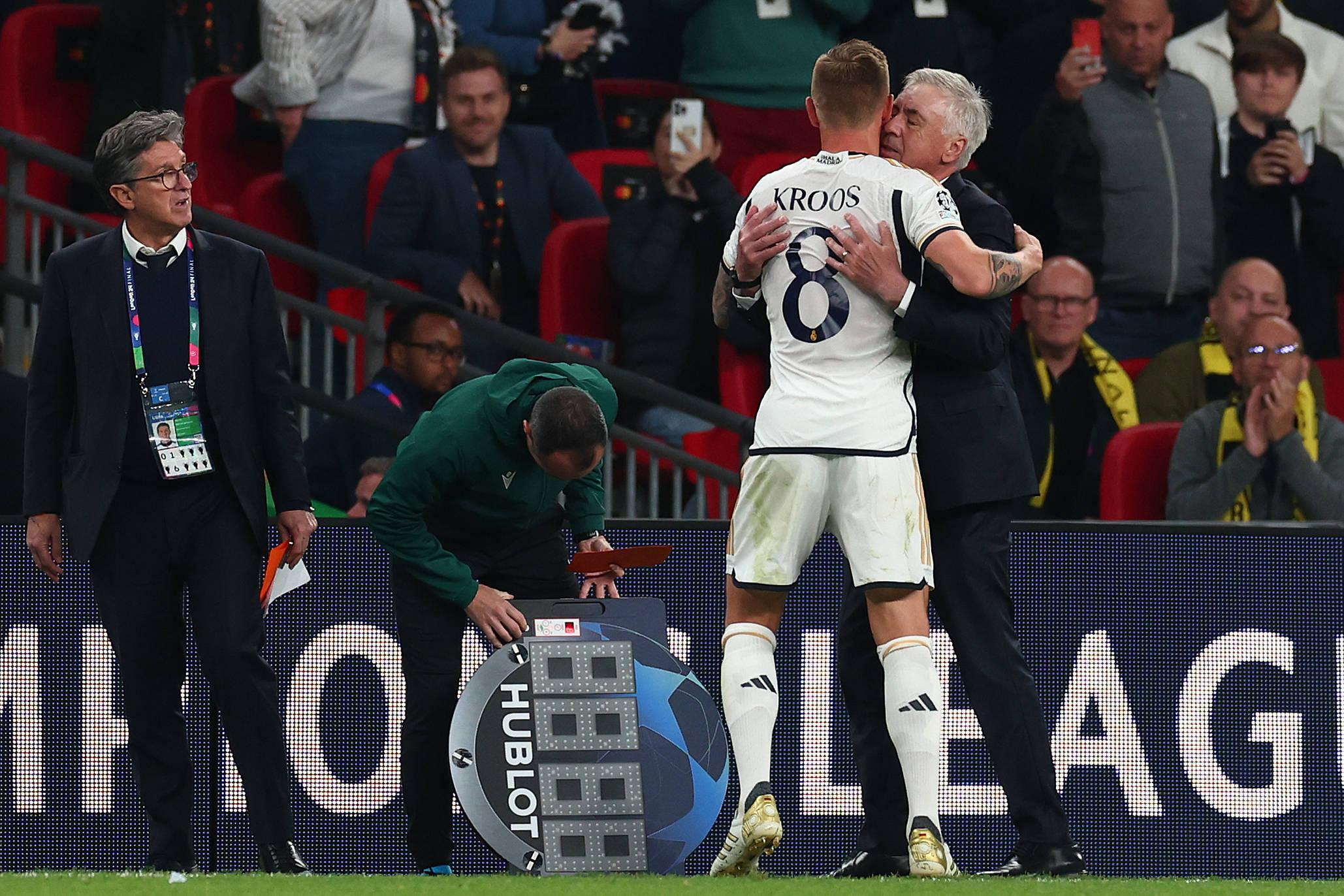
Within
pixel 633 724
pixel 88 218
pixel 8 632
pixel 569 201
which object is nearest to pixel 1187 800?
pixel 633 724

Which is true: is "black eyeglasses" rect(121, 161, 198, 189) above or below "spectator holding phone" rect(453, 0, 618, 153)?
below

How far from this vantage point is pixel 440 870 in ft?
16.6

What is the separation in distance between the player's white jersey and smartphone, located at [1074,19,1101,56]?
449cm

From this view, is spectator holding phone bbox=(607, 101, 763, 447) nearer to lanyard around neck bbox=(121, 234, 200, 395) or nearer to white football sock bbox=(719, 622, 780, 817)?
lanyard around neck bbox=(121, 234, 200, 395)

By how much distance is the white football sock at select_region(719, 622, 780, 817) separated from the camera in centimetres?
444

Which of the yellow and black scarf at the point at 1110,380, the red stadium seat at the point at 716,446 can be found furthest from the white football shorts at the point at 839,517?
the yellow and black scarf at the point at 1110,380

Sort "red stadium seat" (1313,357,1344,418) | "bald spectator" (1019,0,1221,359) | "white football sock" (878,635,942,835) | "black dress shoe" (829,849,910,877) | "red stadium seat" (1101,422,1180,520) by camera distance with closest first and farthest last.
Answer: "white football sock" (878,635,942,835) → "black dress shoe" (829,849,910,877) → "red stadium seat" (1101,422,1180,520) → "bald spectator" (1019,0,1221,359) → "red stadium seat" (1313,357,1344,418)

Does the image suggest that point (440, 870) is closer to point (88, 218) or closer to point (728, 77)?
point (88, 218)

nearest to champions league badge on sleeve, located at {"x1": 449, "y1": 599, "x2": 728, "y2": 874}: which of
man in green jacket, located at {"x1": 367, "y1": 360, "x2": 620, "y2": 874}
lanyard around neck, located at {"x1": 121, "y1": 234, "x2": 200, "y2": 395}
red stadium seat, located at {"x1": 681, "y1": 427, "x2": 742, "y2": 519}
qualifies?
man in green jacket, located at {"x1": 367, "y1": 360, "x2": 620, "y2": 874}

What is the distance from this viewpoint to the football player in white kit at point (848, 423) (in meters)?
4.43

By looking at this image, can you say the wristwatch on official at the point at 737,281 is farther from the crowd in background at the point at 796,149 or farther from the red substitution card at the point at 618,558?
the crowd in background at the point at 796,149

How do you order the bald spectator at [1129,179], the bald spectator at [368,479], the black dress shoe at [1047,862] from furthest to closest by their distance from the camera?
the bald spectator at [1129,179] → the bald spectator at [368,479] → the black dress shoe at [1047,862]

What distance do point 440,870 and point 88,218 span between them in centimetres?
411

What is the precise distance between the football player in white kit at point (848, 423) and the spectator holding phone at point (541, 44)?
4.59 meters
